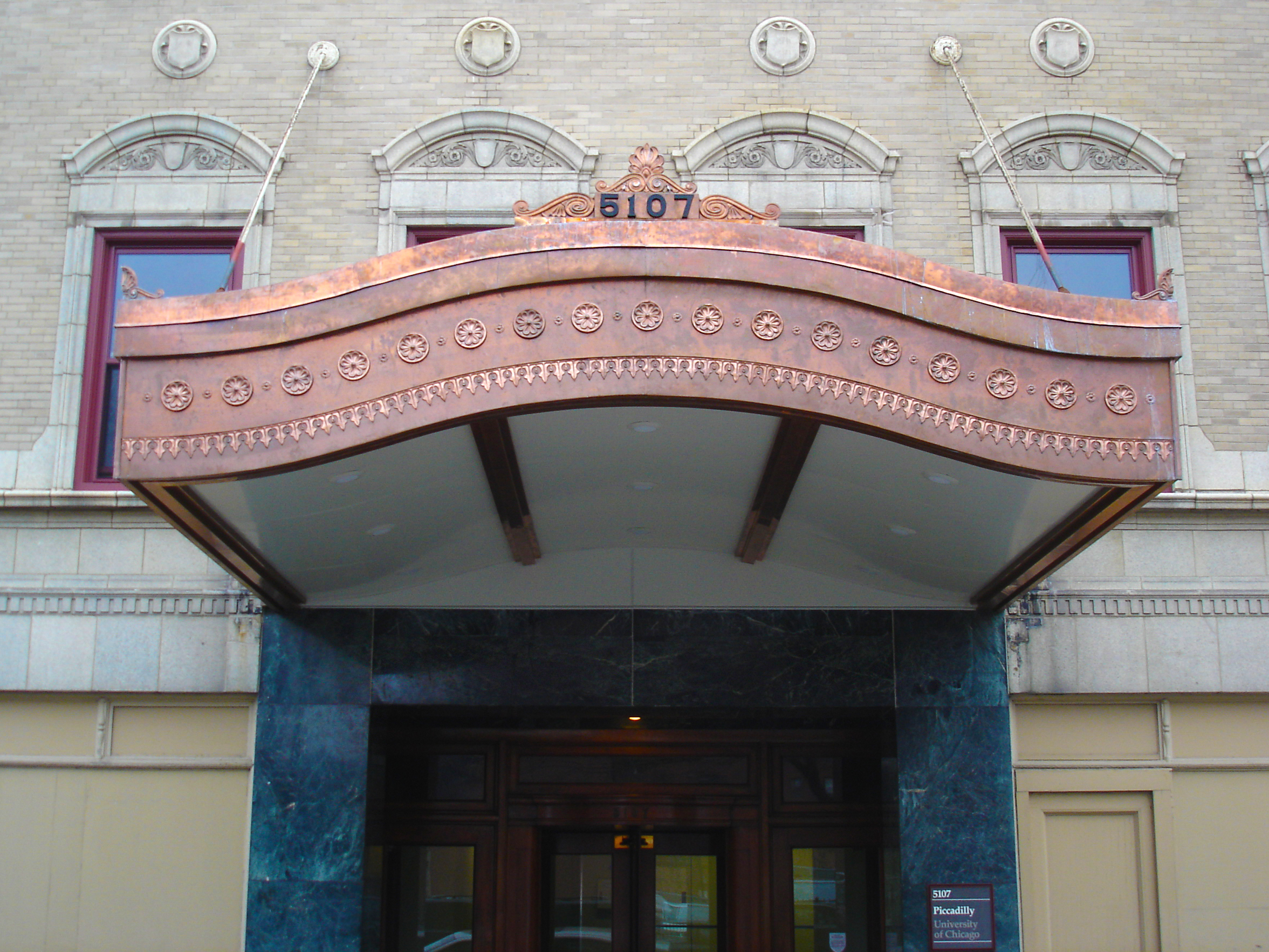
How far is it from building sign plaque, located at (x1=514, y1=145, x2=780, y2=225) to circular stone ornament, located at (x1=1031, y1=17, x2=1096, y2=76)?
4821 millimetres

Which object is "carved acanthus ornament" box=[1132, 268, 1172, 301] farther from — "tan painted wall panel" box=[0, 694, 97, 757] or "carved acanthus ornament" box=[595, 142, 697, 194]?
"tan painted wall panel" box=[0, 694, 97, 757]

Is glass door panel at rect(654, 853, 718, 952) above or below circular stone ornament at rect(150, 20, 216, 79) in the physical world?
below

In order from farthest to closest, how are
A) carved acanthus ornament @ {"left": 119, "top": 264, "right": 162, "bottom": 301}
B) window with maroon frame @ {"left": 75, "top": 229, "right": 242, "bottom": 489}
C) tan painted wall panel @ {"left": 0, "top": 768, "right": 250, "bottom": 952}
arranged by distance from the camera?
window with maroon frame @ {"left": 75, "top": 229, "right": 242, "bottom": 489} < tan painted wall panel @ {"left": 0, "top": 768, "right": 250, "bottom": 952} < carved acanthus ornament @ {"left": 119, "top": 264, "right": 162, "bottom": 301}

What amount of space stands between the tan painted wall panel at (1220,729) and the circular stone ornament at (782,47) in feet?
19.8

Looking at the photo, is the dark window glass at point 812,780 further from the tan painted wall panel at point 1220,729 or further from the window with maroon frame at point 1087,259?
the window with maroon frame at point 1087,259

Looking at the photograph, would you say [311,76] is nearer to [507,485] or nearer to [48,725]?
[507,485]

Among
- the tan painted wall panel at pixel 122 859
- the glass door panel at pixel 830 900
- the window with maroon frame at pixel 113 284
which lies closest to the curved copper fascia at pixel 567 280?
the window with maroon frame at pixel 113 284

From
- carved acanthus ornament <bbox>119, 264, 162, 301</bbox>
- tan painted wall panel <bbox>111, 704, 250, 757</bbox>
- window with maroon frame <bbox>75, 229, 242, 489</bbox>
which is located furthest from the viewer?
window with maroon frame <bbox>75, 229, 242, 489</bbox>

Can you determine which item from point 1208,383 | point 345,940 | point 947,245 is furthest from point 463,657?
point 1208,383

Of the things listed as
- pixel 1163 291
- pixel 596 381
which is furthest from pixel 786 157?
pixel 596 381

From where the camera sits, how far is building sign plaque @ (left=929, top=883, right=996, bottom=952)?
8.83m

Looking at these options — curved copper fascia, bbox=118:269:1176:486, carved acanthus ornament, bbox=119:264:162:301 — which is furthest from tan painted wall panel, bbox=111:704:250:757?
carved acanthus ornament, bbox=119:264:162:301

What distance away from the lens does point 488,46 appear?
34.1 ft

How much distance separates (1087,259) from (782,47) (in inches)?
124
